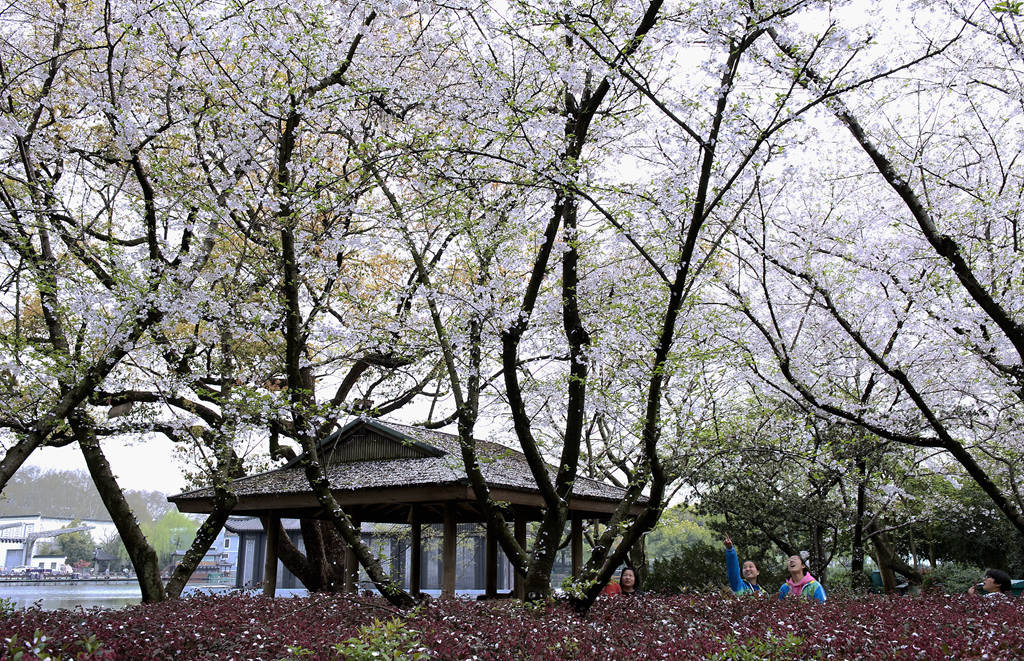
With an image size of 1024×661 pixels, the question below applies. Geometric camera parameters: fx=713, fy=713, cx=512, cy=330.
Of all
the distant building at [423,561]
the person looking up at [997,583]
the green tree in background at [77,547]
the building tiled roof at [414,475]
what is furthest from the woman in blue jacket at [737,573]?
the green tree in background at [77,547]

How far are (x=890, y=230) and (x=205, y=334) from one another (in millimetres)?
10079

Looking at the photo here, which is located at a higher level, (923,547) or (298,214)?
(298,214)

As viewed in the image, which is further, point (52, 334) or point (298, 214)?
point (52, 334)

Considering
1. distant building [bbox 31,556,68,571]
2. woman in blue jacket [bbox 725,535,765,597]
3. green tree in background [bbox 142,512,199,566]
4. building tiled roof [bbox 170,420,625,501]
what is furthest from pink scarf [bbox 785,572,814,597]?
green tree in background [bbox 142,512,199,566]

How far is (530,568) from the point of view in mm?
6664

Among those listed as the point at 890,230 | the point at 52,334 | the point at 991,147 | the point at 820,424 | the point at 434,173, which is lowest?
the point at 820,424

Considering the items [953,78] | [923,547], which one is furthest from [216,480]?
[923,547]

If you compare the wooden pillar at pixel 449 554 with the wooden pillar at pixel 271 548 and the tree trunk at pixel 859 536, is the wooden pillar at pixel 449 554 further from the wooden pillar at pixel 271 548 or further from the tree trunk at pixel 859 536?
the tree trunk at pixel 859 536

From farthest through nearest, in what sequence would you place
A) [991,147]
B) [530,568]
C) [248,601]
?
[991,147], [248,601], [530,568]

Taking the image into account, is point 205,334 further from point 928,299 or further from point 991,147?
point 991,147

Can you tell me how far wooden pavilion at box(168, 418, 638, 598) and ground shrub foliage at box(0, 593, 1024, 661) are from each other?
3040 millimetres

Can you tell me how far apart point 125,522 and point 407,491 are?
407 centimetres

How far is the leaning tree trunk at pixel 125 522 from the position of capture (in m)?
9.98

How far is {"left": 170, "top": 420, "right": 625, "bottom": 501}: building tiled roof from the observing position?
9984 mm
